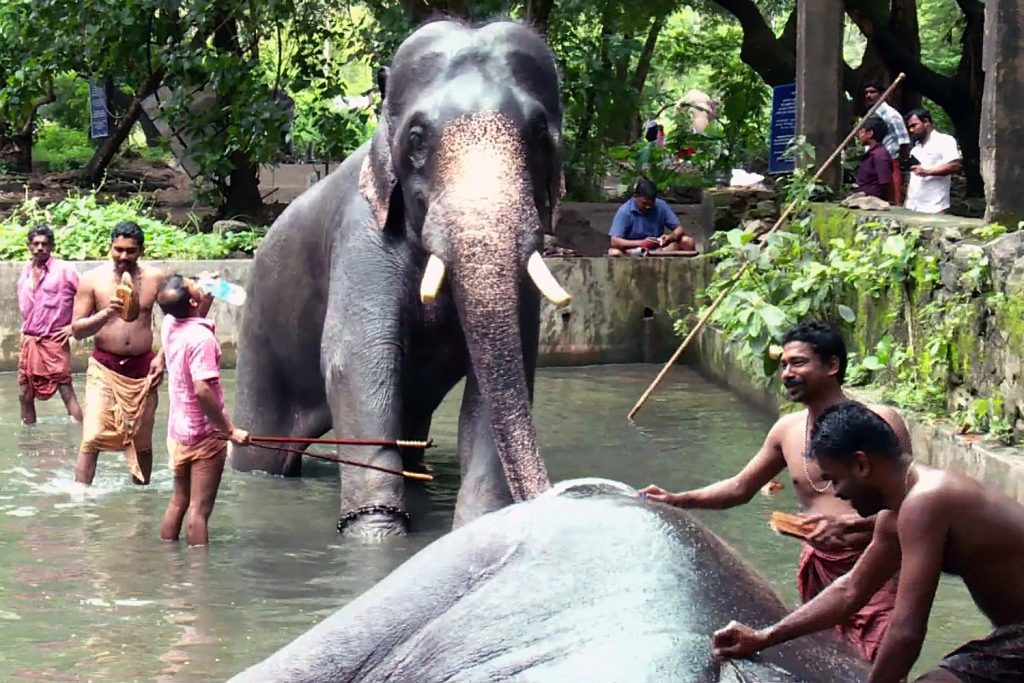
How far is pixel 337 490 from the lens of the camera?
9352 millimetres

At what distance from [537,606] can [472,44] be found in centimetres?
491

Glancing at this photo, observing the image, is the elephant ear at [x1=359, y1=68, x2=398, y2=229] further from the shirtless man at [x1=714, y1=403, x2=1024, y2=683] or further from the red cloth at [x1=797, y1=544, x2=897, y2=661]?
the shirtless man at [x1=714, y1=403, x2=1024, y2=683]

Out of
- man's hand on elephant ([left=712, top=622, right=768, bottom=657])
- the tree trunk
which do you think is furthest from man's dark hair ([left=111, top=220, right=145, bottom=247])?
the tree trunk

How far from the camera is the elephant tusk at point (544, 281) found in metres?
6.93

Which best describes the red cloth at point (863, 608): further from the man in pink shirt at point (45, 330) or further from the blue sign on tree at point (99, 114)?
the blue sign on tree at point (99, 114)

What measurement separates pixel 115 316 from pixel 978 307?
420 centimetres

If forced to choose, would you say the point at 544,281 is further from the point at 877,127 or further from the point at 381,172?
the point at 877,127

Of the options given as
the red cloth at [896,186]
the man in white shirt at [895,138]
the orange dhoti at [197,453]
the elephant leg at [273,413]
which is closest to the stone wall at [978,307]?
the elephant leg at [273,413]

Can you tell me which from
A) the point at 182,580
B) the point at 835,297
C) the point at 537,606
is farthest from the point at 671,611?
the point at 835,297

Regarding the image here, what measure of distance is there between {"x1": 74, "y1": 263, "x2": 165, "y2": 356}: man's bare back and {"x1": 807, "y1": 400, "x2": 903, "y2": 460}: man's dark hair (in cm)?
553

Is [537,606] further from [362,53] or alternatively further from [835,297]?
[362,53]

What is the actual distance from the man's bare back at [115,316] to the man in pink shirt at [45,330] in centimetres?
256

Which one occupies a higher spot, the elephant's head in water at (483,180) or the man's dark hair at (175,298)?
the elephant's head in water at (483,180)

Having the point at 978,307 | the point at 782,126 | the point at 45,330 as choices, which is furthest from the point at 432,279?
the point at 782,126
